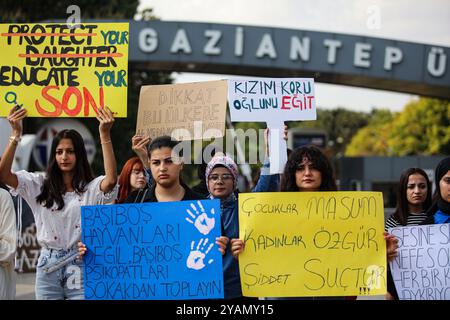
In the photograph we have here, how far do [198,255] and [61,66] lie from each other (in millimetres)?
1802

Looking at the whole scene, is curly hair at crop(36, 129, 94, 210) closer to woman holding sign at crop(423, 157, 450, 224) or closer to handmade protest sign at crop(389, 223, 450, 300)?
handmade protest sign at crop(389, 223, 450, 300)

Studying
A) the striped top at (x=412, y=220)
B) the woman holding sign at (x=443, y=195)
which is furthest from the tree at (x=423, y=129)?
the woman holding sign at (x=443, y=195)

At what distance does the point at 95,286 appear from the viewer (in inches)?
203

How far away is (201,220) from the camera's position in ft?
16.6

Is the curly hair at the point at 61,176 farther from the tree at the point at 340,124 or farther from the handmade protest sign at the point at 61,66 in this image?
the tree at the point at 340,124

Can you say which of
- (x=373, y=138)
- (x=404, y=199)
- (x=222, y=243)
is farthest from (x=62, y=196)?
(x=373, y=138)

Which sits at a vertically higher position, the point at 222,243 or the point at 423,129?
the point at 423,129

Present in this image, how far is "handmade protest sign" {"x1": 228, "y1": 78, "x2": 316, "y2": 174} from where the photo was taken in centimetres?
586

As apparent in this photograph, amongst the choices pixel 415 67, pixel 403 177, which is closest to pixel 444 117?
pixel 415 67

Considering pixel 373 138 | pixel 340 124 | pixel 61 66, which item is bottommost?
pixel 61 66

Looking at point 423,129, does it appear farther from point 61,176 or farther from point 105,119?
point 61,176

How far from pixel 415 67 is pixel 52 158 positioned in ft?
55.4

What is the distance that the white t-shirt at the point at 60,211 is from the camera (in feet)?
17.6
